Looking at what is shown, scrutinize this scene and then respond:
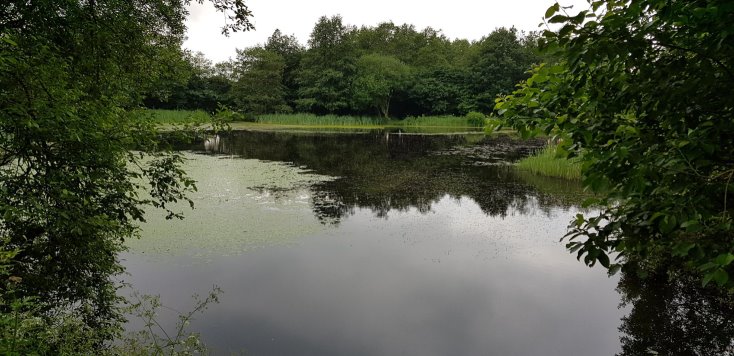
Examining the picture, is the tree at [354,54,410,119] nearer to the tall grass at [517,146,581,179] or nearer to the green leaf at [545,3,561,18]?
the tall grass at [517,146,581,179]

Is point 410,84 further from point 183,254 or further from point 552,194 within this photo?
point 183,254

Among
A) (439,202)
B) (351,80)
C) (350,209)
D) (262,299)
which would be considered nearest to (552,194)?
(439,202)

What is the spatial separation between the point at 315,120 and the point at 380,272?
111ft

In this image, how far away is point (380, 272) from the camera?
6.02 meters

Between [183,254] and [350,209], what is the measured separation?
387 centimetres

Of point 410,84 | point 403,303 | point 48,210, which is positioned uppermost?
point 410,84

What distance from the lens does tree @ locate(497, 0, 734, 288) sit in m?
1.63

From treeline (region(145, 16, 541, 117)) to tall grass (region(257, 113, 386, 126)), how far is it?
1.47m

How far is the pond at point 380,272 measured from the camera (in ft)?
14.6

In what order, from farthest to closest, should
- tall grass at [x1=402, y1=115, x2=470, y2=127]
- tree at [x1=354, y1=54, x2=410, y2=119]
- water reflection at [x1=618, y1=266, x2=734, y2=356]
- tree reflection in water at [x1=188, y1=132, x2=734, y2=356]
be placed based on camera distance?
tree at [x1=354, y1=54, x2=410, y2=119]
tall grass at [x1=402, y1=115, x2=470, y2=127]
tree reflection in water at [x1=188, y1=132, x2=734, y2=356]
water reflection at [x1=618, y1=266, x2=734, y2=356]

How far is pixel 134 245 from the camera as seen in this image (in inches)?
260

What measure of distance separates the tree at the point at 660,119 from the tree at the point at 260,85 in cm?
4002

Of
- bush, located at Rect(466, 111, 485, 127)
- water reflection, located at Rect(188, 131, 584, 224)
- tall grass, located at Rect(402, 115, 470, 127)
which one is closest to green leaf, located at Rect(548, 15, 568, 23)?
water reflection, located at Rect(188, 131, 584, 224)

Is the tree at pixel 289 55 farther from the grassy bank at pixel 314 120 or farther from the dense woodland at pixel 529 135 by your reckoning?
the dense woodland at pixel 529 135
